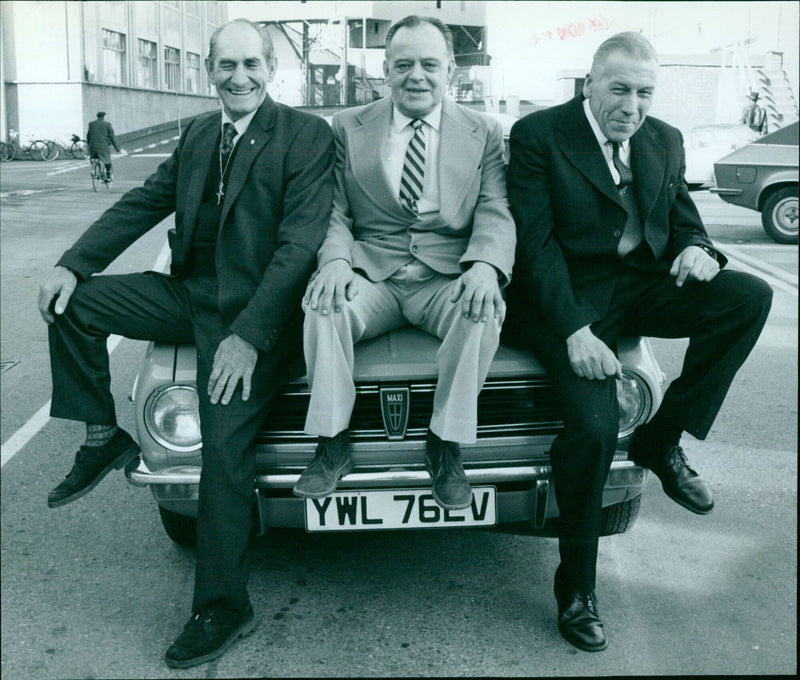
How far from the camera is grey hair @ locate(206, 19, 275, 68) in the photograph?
352cm

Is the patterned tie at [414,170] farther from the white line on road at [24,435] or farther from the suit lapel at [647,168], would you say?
the white line on road at [24,435]

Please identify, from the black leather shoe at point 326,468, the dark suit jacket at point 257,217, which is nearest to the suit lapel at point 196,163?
the dark suit jacket at point 257,217

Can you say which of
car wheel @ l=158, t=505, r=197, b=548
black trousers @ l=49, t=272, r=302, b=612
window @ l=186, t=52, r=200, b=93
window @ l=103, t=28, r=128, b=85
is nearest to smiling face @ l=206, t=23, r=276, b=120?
black trousers @ l=49, t=272, r=302, b=612

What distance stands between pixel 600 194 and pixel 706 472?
1.85 metres

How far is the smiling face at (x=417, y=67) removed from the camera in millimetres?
3600

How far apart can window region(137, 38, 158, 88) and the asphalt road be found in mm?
26956

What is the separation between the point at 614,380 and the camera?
3195mm

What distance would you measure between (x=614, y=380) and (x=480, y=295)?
1.80 ft

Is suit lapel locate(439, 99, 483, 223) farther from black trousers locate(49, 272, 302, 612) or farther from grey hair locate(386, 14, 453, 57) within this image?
black trousers locate(49, 272, 302, 612)

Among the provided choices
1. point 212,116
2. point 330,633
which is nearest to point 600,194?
point 212,116

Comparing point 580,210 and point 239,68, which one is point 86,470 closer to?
point 239,68

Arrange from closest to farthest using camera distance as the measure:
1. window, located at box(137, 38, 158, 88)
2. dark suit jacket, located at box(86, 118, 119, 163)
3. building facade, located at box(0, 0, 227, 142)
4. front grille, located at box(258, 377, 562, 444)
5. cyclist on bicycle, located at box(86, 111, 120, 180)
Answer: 1. front grille, located at box(258, 377, 562, 444)
2. cyclist on bicycle, located at box(86, 111, 120, 180)
3. dark suit jacket, located at box(86, 118, 119, 163)
4. building facade, located at box(0, 0, 227, 142)
5. window, located at box(137, 38, 158, 88)

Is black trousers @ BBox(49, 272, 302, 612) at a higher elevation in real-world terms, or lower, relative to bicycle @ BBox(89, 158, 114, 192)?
lower

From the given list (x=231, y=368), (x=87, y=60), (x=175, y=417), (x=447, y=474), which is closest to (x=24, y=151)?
(x=175, y=417)
